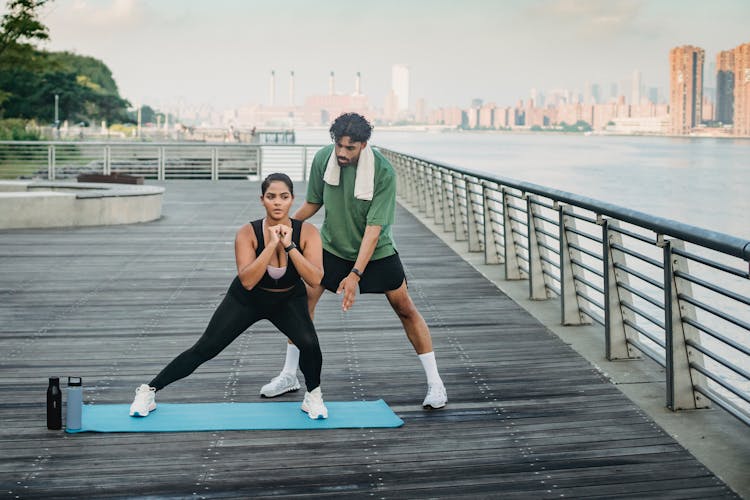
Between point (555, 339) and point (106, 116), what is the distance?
126396 mm

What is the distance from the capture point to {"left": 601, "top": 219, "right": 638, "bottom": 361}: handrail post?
708cm

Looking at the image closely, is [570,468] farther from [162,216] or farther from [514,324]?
[162,216]

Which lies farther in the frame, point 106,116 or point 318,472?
point 106,116

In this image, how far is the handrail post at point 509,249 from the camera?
36.2 ft

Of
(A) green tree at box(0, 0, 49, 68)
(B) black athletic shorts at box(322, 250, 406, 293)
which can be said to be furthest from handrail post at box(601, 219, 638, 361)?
(A) green tree at box(0, 0, 49, 68)

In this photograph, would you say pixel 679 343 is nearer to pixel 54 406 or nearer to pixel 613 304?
pixel 613 304

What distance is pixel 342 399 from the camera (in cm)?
616

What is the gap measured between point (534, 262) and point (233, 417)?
4.76 metres

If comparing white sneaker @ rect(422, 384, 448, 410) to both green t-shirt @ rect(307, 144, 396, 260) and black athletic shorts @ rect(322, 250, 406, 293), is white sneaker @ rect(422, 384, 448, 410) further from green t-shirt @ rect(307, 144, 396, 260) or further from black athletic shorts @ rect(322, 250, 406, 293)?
green t-shirt @ rect(307, 144, 396, 260)

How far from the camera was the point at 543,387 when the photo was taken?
6.36 m

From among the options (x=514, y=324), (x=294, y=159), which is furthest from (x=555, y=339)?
(x=294, y=159)

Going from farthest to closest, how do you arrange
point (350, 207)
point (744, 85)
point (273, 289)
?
point (744, 85) → point (350, 207) → point (273, 289)

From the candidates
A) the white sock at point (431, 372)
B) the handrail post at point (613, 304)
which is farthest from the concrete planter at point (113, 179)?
the white sock at point (431, 372)

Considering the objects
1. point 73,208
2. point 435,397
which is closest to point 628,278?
point 435,397
